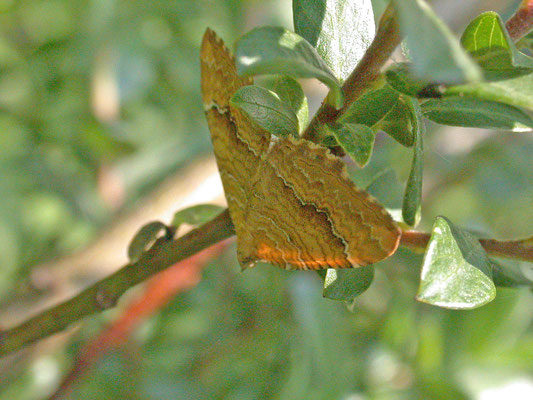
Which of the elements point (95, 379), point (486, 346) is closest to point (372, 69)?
point (486, 346)

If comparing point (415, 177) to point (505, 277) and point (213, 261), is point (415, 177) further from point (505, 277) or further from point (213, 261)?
point (213, 261)

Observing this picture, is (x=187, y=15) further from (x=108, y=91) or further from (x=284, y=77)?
(x=284, y=77)

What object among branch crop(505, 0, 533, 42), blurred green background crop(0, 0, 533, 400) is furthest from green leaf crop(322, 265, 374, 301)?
blurred green background crop(0, 0, 533, 400)

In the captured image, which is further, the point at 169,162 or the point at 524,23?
the point at 169,162

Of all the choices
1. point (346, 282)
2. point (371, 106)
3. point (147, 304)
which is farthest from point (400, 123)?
point (147, 304)

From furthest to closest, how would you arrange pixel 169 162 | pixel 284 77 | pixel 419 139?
pixel 169 162 → pixel 284 77 → pixel 419 139

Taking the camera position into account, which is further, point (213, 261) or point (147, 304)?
point (213, 261)

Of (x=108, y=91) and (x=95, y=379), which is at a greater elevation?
(x=108, y=91)

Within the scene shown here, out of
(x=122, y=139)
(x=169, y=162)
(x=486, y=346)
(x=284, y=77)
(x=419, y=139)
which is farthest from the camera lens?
(x=169, y=162)
